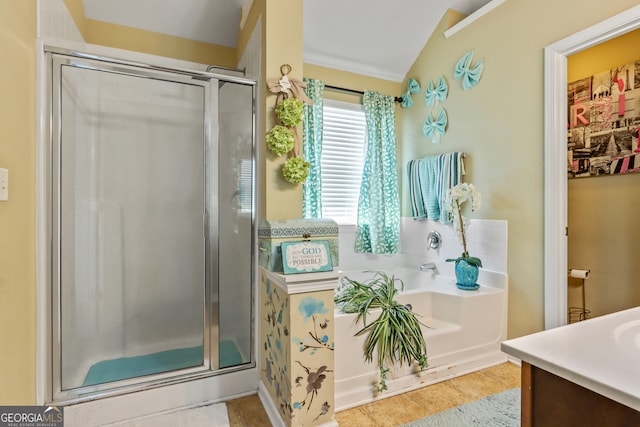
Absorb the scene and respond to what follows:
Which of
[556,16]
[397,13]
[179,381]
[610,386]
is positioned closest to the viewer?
[610,386]

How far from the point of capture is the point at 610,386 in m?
0.54

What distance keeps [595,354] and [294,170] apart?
1438 mm

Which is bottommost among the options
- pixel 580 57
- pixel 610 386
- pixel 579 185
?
pixel 610 386

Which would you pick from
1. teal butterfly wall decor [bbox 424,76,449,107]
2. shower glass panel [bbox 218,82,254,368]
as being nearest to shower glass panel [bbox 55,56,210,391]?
shower glass panel [bbox 218,82,254,368]

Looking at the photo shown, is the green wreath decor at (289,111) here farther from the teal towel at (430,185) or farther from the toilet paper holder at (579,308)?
the toilet paper holder at (579,308)

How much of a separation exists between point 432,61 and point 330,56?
95 cm

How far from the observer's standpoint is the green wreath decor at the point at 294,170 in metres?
1.79

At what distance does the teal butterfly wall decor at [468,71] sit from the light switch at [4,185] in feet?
9.56

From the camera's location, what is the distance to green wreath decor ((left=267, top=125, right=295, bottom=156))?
1763 mm

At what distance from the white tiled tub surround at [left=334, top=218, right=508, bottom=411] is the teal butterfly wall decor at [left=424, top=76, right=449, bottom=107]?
3.66 feet

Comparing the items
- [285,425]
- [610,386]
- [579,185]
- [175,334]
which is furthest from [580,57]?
[175,334]

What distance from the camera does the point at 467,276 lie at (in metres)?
2.32

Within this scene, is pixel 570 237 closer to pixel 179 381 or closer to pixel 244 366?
pixel 244 366

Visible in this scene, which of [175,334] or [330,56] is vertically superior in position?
[330,56]
